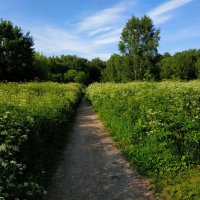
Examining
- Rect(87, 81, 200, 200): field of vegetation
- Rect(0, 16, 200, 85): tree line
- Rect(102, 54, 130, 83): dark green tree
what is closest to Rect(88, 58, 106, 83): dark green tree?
Rect(0, 16, 200, 85): tree line

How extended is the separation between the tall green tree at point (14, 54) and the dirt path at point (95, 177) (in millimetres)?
33038

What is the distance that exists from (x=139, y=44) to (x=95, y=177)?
49.9m

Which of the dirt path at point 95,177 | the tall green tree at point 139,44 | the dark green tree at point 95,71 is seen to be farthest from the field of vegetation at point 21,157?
the dark green tree at point 95,71

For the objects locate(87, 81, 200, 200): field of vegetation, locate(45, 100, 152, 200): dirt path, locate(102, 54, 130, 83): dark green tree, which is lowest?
locate(45, 100, 152, 200): dirt path

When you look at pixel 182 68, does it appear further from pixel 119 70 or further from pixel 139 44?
pixel 139 44

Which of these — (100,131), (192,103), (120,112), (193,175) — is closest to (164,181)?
(193,175)

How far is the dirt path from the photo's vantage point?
7.56 metres

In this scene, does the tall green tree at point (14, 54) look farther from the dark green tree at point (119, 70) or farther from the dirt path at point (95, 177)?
the dirt path at point (95, 177)

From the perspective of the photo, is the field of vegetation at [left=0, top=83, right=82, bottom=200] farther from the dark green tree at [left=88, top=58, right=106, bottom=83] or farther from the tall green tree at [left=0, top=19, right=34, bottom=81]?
the dark green tree at [left=88, top=58, right=106, bottom=83]

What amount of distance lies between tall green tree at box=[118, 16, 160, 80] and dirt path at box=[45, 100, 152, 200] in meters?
44.7

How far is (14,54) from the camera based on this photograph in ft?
146

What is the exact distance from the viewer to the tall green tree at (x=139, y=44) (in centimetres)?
5619

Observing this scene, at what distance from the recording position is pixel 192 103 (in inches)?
432

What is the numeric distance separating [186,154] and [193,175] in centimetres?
85
